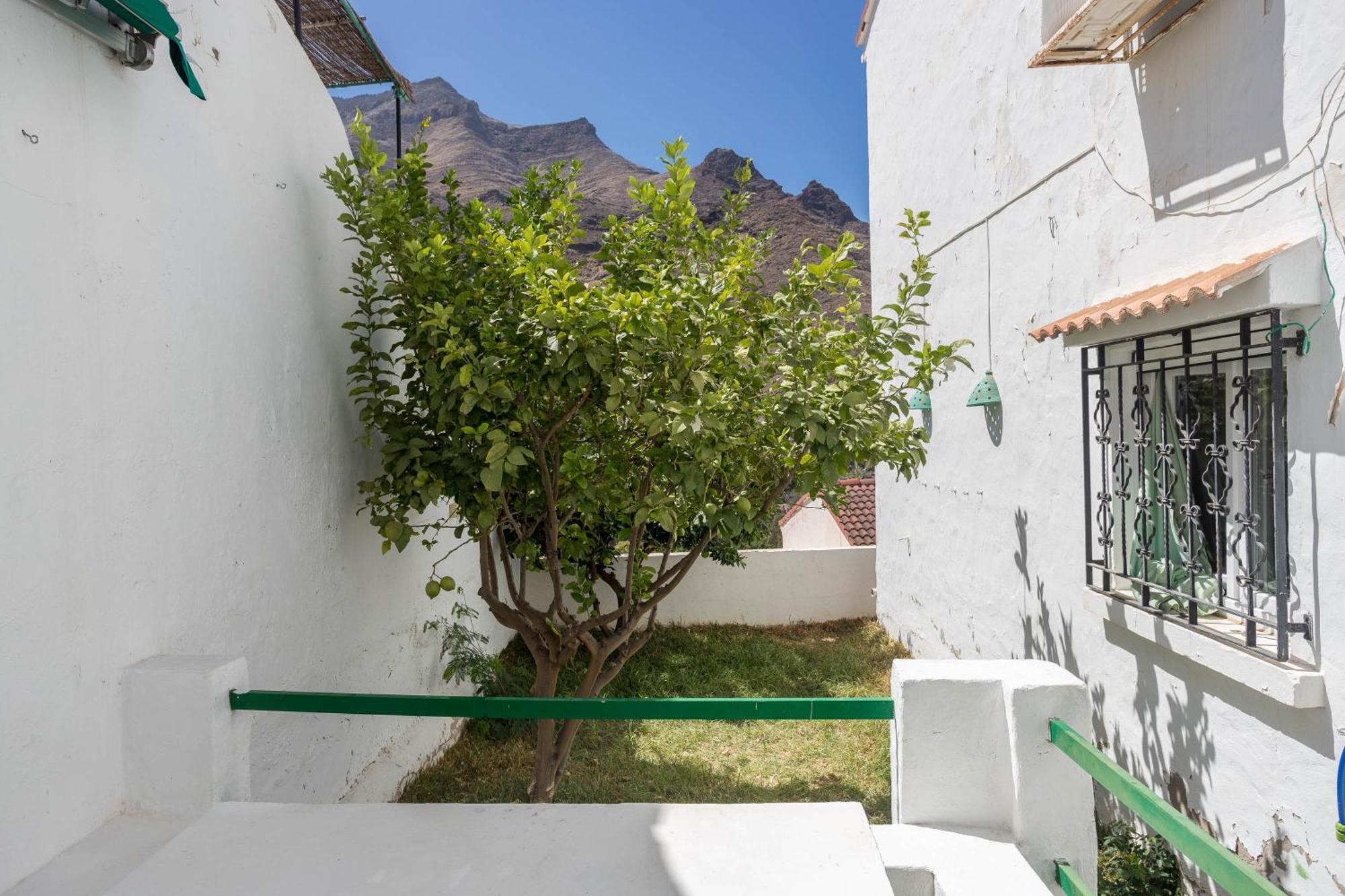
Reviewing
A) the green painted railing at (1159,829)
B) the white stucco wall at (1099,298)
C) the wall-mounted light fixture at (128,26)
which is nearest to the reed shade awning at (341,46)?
the wall-mounted light fixture at (128,26)

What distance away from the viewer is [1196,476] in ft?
10.5

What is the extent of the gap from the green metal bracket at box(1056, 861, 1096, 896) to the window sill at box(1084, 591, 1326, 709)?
1.13 m

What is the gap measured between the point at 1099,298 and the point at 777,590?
5.78m

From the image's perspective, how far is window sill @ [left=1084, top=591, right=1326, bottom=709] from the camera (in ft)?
7.88

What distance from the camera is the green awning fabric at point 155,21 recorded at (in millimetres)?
2059

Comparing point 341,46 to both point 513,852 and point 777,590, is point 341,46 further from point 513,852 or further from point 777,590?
point 777,590

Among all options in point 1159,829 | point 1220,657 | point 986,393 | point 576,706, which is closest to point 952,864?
point 1159,829

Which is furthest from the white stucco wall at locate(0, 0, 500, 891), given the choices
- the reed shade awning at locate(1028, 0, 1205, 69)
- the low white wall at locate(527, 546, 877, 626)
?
the low white wall at locate(527, 546, 877, 626)

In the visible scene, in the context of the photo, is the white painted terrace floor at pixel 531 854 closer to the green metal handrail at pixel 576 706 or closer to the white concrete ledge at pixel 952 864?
the white concrete ledge at pixel 952 864

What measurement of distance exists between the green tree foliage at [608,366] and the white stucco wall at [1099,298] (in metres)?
0.97

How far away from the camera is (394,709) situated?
2111 mm

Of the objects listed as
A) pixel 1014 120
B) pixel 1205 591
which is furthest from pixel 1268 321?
pixel 1014 120

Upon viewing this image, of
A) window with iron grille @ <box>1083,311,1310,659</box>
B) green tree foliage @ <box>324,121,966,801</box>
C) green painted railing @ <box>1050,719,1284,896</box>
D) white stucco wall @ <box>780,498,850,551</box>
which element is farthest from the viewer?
white stucco wall @ <box>780,498,850,551</box>

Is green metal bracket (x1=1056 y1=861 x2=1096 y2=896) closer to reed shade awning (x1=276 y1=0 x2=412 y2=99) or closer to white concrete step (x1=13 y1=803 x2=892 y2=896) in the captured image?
white concrete step (x1=13 y1=803 x2=892 y2=896)
